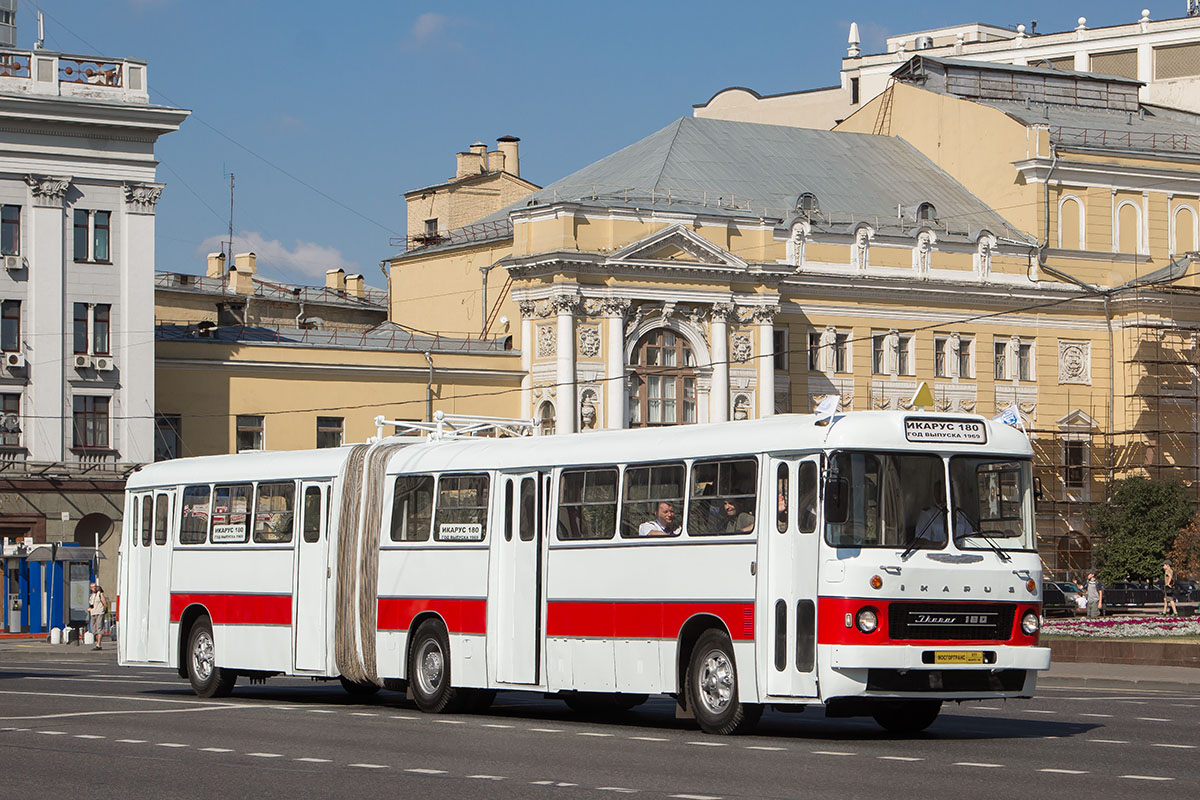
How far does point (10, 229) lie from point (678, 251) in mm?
21848

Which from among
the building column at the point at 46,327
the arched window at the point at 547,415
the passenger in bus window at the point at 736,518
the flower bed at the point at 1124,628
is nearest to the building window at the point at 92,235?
the building column at the point at 46,327

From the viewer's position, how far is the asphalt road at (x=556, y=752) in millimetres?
14344

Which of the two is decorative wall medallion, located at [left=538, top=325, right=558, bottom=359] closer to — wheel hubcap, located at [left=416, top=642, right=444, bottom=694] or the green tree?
the green tree

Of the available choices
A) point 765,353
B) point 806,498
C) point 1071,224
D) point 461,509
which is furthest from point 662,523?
point 1071,224

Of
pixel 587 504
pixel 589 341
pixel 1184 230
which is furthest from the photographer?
pixel 1184 230

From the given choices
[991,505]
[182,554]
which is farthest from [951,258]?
[991,505]

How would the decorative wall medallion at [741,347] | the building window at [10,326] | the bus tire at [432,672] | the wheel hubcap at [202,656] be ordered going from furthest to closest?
1. the decorative wall medallion at [741,347]
2. the building window at [10,326]
3. the wheel hubcap at [202,656]
4. the bus tire at [432,672]

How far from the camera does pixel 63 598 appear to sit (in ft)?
167

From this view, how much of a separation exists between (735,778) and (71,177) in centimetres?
4837

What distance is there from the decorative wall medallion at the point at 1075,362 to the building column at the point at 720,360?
49.7 feet

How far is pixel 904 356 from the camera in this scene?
7531cm

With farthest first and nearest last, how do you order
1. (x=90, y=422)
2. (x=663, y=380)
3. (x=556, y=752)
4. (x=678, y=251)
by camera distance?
1. (x=663, y=380)
2. (x=678, y=251)
3. (x=90, y=422)
4. (x=556, y=752)

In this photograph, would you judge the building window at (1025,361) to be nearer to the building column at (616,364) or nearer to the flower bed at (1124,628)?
the building column at (616,364)

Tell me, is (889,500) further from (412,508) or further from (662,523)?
(412,508)
